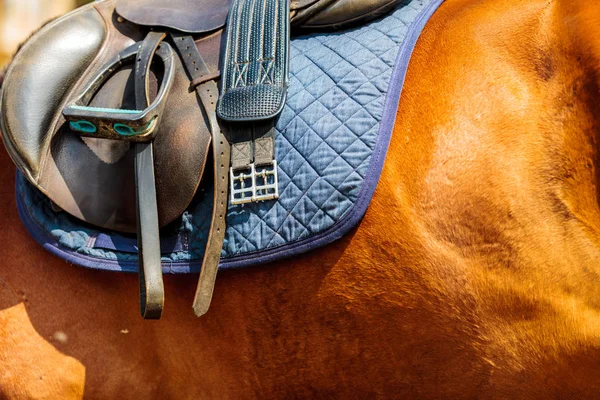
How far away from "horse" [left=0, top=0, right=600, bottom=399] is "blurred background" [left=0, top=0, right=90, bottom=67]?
12.2 ft

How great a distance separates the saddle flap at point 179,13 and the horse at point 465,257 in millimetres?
489

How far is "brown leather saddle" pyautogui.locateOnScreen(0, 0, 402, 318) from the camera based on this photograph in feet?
4.07

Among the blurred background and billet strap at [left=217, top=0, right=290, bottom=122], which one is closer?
billet strap at [left=217, top=0, right=290, bottom=122]

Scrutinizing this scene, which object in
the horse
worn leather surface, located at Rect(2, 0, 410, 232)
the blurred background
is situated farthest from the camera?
the blurred background

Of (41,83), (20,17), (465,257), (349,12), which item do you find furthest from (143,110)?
(20,17)

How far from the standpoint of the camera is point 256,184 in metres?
1.24

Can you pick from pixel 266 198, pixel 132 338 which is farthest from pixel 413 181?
pixel 132 338

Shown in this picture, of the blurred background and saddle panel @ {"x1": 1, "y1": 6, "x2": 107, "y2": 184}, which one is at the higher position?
saddle panel @ {"x1": 1, "y1": 6, "x2": 107, "y2": 184}

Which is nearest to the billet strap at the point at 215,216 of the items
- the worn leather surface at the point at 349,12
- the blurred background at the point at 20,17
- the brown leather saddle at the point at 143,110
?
the brown leather saddle at the point at 143,110

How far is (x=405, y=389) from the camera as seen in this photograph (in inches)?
51.3

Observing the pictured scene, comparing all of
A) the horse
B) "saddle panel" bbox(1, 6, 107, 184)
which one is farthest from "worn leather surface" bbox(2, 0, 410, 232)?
the horse

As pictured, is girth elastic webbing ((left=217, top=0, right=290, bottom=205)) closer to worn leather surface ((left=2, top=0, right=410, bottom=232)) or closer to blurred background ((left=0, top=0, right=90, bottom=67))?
worn leather surface ((left=2, top=0, right=410, bottom=232))

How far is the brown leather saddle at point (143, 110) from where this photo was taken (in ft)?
4.07

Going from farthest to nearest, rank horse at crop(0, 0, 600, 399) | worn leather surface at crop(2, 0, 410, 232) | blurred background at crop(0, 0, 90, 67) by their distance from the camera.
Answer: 1. blurred background at crop(0, 0, 90, 67)
2. worn leather surface at crop(2, 0, 410, 232)
3. horse at crop(0, 0, 600, 399)
